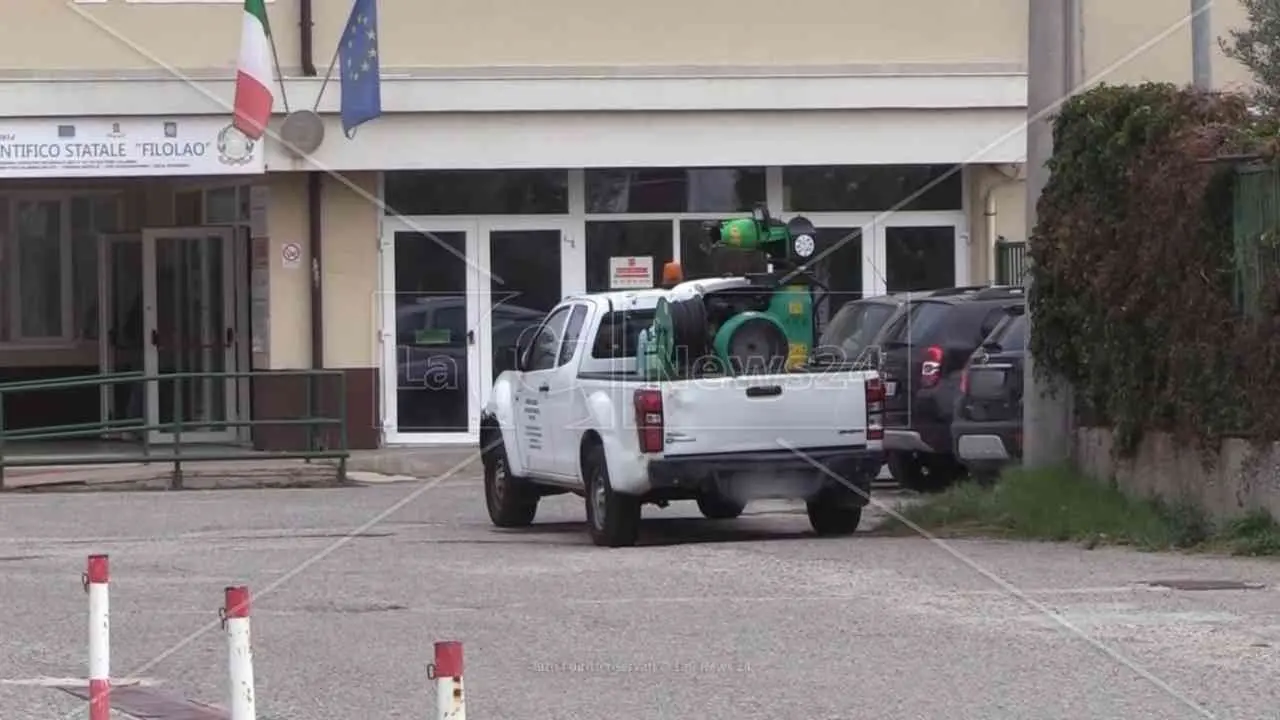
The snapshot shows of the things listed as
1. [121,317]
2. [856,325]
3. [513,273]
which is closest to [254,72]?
[513,273]

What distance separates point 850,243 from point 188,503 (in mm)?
8529

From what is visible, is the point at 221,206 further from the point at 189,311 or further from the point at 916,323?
the point at 916,323

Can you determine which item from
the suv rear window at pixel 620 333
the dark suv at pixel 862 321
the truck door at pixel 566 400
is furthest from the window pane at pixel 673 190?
the suv rear window at pixel 620 333

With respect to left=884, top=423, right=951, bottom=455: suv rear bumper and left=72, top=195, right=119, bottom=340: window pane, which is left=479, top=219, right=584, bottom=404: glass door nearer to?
left=72, top=195, right=119, bottom=340: window pane

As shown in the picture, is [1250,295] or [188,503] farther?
[188,503]

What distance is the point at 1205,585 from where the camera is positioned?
12.2 m

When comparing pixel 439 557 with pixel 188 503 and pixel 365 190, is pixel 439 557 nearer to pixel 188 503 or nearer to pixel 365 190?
pixel 188 503

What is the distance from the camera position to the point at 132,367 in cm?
2617

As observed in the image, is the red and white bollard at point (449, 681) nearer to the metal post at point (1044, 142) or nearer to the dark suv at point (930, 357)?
the metal post at point (1044, 142)

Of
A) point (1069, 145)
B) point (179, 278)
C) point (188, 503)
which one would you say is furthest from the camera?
point (179, 278)

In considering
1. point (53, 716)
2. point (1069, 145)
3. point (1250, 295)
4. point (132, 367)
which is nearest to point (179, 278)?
point (132, 367)

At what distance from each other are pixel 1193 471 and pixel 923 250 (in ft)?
33.7

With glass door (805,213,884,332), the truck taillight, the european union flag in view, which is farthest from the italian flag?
the truck taillight

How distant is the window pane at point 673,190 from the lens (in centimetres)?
2389
